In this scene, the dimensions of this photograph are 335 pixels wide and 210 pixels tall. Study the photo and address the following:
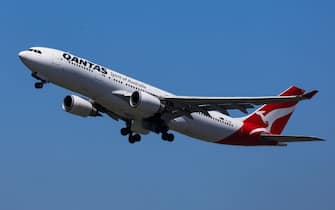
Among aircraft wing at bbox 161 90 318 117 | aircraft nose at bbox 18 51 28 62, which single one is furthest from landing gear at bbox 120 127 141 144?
aircraft nose at bbox 18 51 28 62

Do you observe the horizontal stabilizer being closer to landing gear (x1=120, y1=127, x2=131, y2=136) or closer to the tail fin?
the tail fin

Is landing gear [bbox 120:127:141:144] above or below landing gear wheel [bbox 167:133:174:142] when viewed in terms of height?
above

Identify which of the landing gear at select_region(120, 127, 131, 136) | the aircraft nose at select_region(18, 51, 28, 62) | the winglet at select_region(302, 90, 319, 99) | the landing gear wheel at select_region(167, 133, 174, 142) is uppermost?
the aircraft nose at select_region(18, 51, 28, 62)

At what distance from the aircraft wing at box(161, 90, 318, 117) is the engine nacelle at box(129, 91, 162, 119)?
1.15 meters

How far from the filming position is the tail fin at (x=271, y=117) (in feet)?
184

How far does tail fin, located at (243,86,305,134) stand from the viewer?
184 ft

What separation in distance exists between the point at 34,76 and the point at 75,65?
2493mm

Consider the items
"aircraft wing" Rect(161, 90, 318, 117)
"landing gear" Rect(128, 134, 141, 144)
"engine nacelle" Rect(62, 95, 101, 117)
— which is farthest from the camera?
"landing gear" Rect(128, 134, 141, 144)

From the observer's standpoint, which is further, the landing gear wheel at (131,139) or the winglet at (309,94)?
the landing gear wheel at (131,139)

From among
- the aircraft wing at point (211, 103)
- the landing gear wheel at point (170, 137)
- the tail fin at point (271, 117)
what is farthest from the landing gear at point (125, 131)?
the tail fin at point (271, 117)

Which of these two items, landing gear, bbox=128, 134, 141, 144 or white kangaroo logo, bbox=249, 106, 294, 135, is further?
white kangaroo logo, bbox=249, 106, 294, 135

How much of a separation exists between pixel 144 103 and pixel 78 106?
602 centimetres

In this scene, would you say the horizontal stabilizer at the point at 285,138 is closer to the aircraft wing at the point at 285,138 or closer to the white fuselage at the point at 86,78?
the aircraft wing at the point at 285,138

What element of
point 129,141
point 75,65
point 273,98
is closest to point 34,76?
point 75,65
